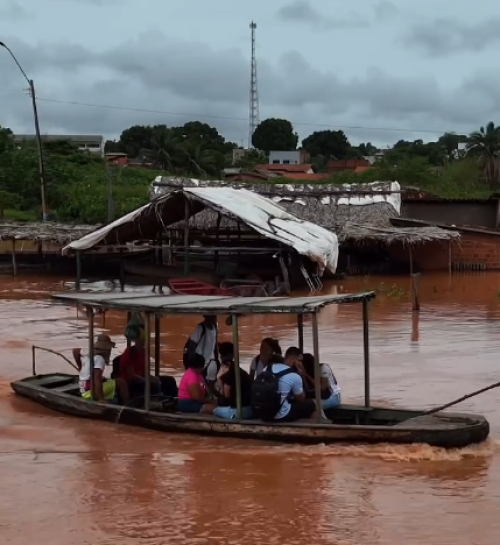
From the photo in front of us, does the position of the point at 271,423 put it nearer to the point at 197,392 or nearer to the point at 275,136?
the point at 197,392

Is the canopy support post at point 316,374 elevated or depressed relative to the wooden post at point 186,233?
depressed

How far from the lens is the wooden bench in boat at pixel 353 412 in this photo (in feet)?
27.9

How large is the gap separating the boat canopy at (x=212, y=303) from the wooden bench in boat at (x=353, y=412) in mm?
1026

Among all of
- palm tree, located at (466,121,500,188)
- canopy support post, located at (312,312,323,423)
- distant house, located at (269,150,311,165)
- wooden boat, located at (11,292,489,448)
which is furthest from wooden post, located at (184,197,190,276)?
distant house, located at (269,150,311,165)

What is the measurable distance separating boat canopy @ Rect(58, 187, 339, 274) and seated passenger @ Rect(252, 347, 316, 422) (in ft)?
42.9

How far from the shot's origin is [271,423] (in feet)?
26.2

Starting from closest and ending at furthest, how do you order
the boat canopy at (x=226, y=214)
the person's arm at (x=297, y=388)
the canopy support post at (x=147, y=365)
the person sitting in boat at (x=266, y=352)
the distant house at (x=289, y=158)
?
the person's arm at (x=297, y=388)
the person sitting in boat at (x=266, y=352)
the canopy support post at (x=147, y=365)
the boat canopy at (x=226, y=214)
the distant house at (x=289, y=158)

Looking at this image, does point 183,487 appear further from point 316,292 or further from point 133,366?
point 316,292

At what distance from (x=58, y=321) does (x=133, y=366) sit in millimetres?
8807

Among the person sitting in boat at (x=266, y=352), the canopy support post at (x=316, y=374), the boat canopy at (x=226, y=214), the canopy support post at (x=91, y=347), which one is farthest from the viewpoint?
the boat canopy at (x=226, y=214)

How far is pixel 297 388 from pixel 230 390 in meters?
0.71

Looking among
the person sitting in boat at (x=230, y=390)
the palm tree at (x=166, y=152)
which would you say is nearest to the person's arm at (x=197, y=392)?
the person sitting in boat at (x=230, y=390)

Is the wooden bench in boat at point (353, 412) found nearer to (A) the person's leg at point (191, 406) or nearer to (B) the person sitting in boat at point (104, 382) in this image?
(A) the person's leg at point (191, 406)

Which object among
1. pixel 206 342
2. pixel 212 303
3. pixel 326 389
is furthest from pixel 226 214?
pixel 326 389
